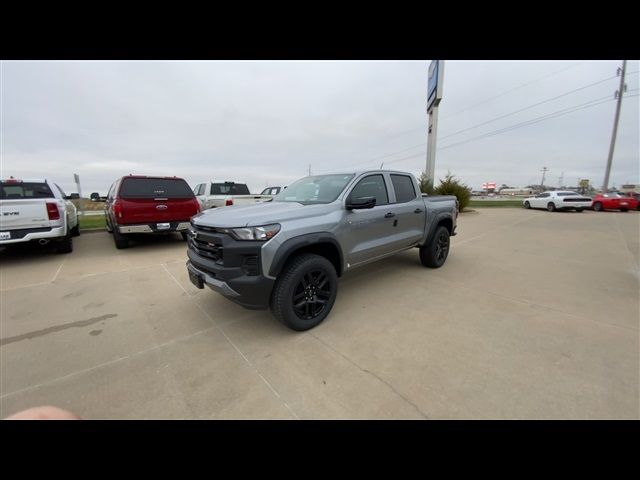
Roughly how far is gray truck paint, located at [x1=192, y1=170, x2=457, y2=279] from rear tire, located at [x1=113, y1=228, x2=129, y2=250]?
436cm

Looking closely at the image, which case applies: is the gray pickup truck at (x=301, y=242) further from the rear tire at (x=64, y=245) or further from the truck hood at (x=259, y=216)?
the rear tire at (x=64, y=245)

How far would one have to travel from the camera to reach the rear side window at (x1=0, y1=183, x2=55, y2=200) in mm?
5734

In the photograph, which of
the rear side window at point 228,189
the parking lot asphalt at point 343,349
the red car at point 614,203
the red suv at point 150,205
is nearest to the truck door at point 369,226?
the parking lot asphalt at point 343,349

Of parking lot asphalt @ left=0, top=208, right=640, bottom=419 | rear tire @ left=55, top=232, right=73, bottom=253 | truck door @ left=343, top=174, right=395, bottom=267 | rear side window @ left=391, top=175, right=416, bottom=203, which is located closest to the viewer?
parking lot asphalt @ left=0, top=208, right=640, bottom=419

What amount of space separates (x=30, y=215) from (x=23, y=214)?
91 mm

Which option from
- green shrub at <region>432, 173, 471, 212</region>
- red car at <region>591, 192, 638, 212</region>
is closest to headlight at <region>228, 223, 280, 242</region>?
green shrub at <region>432, 173, 471, 212</region>

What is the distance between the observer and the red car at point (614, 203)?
18047mm

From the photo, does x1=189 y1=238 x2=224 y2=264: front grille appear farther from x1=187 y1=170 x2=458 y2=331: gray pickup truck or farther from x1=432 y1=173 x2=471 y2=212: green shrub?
x1=432 y1=173 x2=471 y2=212: green shrub

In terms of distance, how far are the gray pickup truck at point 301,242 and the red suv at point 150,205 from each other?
12.2 feet

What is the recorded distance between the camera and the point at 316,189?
3.90m

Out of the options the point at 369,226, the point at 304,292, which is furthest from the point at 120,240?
the point at 369,226

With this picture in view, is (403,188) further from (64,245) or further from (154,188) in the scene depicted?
(64,245)
